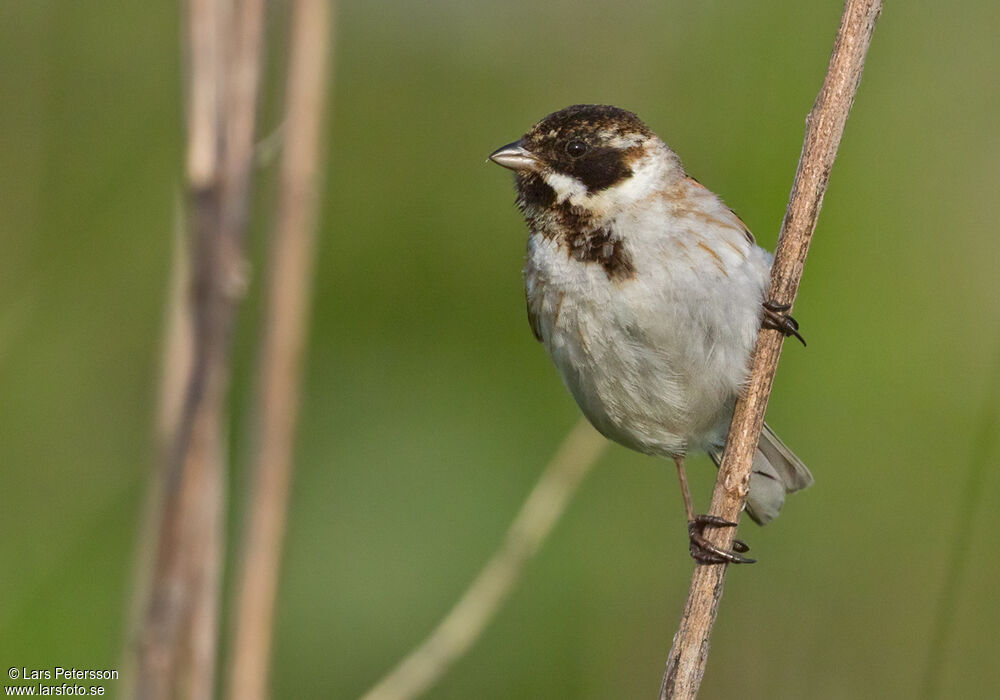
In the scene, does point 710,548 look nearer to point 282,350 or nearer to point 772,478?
point 772,478

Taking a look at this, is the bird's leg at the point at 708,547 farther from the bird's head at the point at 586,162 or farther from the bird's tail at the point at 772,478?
the bird's head at the point at 586,162

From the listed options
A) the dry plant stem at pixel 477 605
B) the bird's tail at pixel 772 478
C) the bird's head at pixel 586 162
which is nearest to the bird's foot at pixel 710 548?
the dry plant stem at pixel 477 605

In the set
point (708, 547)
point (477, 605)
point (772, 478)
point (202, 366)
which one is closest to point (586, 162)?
point (772, 478)

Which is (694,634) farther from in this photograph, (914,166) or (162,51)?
(162,51)

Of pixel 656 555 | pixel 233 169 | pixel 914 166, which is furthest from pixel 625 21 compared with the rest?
pixel 233 169

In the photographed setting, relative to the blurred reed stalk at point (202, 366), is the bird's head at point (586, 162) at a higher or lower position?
higher
